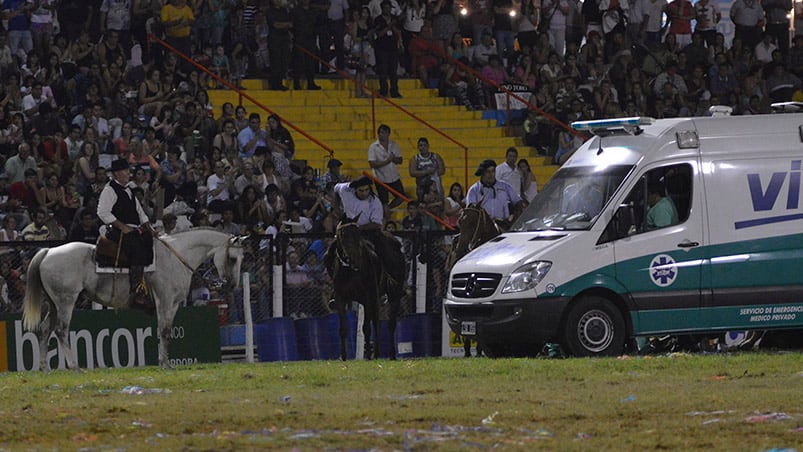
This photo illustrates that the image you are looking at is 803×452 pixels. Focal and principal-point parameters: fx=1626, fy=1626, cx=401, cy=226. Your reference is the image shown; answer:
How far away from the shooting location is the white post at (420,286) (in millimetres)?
24391

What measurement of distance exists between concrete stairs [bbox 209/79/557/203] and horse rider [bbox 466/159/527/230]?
6.15 metres

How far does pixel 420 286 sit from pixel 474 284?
5580 millimetres

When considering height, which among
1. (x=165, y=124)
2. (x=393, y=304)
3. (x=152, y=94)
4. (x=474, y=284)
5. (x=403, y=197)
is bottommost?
(x=393, y=304)

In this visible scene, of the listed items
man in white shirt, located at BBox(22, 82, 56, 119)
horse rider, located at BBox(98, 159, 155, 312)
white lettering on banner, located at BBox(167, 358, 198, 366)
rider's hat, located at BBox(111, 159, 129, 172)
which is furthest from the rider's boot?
man in white shirt, located at BBox(22, 82, 56, 119)

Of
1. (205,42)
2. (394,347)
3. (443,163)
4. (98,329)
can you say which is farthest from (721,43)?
(98,329)

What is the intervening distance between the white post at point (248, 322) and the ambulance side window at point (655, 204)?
6.42 m

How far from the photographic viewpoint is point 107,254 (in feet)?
66.5

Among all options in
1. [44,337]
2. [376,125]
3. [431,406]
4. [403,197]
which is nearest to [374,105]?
[376,125]

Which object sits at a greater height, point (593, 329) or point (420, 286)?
point (420, 286)

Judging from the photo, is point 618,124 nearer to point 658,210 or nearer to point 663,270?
point 658,210

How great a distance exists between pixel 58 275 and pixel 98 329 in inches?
70.2

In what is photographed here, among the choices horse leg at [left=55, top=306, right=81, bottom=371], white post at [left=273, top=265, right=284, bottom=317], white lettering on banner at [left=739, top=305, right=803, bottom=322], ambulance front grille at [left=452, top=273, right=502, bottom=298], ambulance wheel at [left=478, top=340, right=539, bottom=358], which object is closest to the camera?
ambulance front grille at [left=452, top=273, right=502, bottom=298]

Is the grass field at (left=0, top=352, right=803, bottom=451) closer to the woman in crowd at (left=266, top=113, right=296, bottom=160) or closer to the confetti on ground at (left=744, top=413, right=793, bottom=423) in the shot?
the confetti on ground at (left=744, top=413, right=793, bottom=423)

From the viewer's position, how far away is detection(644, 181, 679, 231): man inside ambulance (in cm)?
1866
